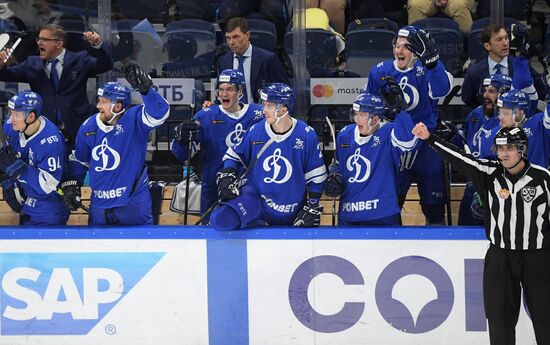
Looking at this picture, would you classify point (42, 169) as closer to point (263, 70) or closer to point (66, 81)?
point (66, 81)

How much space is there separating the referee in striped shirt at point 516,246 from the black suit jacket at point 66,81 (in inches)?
127

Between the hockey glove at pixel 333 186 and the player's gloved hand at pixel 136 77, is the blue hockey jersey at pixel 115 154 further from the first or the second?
the hockey glove at pixel 333 186

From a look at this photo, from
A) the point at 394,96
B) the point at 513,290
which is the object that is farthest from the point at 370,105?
the point at 513,290

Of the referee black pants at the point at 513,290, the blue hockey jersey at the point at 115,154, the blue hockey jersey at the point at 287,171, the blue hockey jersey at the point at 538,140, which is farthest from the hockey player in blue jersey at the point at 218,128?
the referee black pants at the point at 513,290

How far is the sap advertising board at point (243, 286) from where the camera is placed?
5504 millimetres

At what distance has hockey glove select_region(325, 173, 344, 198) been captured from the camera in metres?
5.82

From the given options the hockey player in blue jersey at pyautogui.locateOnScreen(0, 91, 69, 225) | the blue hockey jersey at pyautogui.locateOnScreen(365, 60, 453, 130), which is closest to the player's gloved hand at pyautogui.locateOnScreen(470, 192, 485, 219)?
the blue hockey jersey at pyautogui.locateOnScreen(365, 60, 453, 130)

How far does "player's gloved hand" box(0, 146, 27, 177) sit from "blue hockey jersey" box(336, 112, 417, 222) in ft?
Result: 6.22

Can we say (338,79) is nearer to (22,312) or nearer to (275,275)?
(275,275)

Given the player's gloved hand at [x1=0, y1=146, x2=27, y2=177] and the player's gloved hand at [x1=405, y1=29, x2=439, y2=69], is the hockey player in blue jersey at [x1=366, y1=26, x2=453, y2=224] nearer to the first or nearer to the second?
the player's gloved hand at [x1=405, y1=29, x2=439, y2=69]

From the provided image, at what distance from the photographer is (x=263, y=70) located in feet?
23.2

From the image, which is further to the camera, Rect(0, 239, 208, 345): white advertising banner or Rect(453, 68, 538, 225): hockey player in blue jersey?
Rect(453, 68, 538, 225): hockey player in blue jersey

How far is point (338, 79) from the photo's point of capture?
7.46 meters

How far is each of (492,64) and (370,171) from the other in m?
1.57
